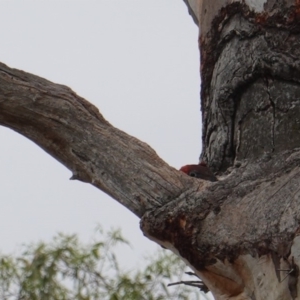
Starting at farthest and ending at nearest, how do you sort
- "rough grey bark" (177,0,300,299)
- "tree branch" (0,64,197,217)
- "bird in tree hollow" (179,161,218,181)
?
"bird in tree hollow" (179,161,218,181), "tree branch" (0,64,197,217), "rough grey bark" (177,0,300,299)

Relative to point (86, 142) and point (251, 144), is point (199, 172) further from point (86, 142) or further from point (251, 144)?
point (86, 142)

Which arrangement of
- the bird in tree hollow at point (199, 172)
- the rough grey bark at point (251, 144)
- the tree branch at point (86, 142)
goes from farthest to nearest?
1. the bird in tree hollow at point (199, 172)
2. the tree branch at point (86, 142)
3. the rough grey bark at point (251, 144)

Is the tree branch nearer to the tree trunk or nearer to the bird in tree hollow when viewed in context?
the tree trunk

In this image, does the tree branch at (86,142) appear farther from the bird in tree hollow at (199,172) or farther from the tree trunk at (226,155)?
the bird in tree hollow at (199,172)

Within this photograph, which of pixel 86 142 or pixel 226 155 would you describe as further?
pixel 226 155

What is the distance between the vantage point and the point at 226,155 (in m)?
1.87

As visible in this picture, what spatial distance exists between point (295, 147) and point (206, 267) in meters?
0.30

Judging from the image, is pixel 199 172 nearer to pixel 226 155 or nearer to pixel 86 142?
pixel 226 155

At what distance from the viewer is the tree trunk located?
153cm

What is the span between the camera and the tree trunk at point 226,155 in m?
1.53

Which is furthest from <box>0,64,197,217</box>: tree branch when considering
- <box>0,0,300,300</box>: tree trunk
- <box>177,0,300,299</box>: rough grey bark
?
<box>177,0,300,299</box>: rough grey bark

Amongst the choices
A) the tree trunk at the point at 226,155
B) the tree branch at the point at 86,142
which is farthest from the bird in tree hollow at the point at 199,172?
the tree branch at the point at 86,142

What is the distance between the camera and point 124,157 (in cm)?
170

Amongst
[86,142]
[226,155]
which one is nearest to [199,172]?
[226,155]
